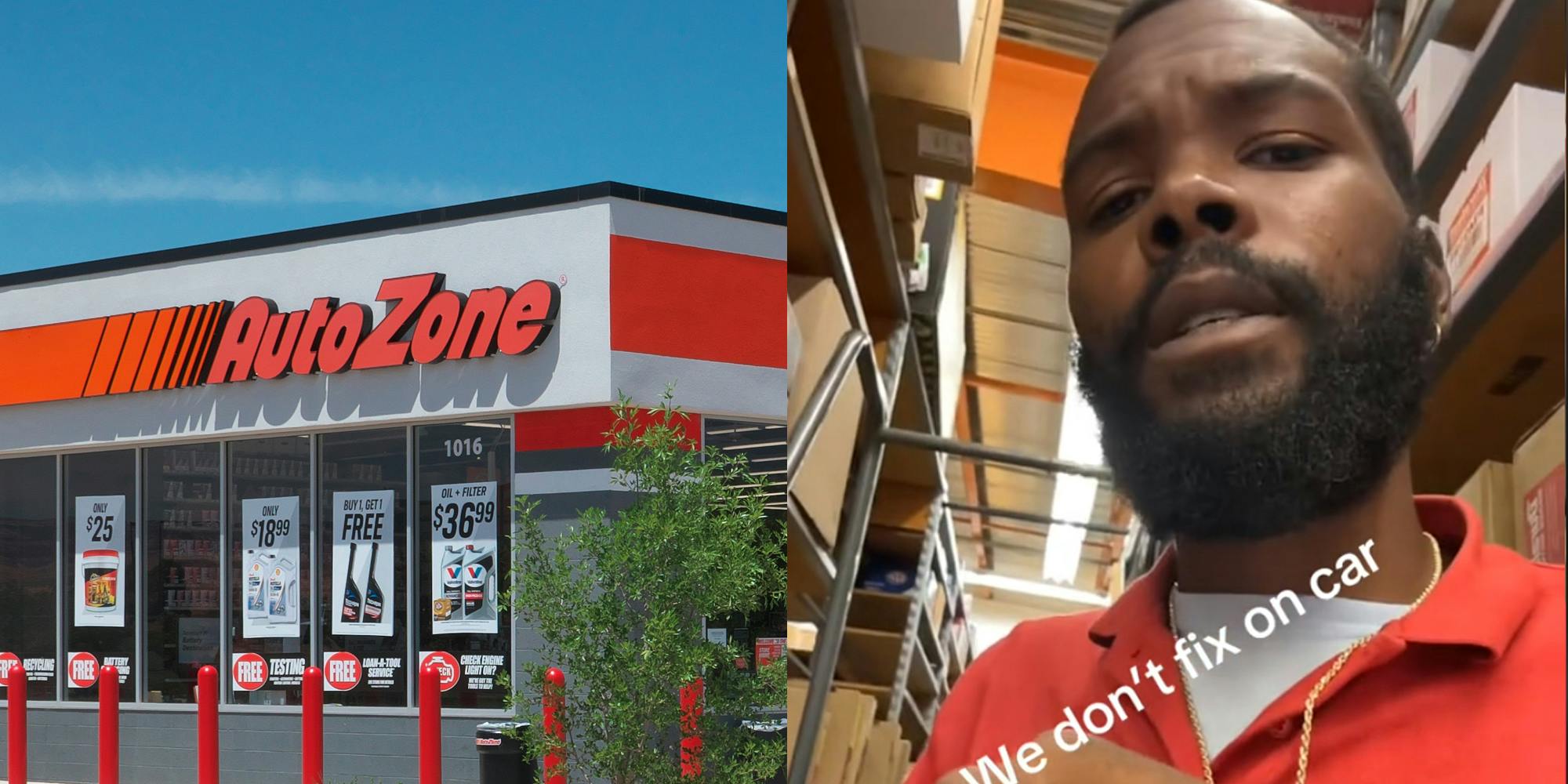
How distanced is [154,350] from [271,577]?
1.46m

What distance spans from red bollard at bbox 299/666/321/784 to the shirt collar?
5004 mm

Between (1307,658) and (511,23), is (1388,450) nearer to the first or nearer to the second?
(1307,658)

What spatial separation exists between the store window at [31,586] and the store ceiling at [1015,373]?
276 inches

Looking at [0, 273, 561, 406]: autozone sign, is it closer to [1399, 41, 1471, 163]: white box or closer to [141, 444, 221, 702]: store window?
[141, 444, 221, 702]: store window

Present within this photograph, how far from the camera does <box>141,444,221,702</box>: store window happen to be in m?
7.21

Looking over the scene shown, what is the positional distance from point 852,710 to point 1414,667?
0.90 metres

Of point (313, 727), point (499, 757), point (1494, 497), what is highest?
point (1494, 497)

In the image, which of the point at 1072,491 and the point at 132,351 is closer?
the point at 1072,491

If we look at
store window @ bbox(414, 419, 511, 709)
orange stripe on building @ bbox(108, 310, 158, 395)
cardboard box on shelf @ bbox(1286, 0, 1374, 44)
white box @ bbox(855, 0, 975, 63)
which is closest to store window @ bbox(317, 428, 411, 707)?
store window @ bbox(414, 419, 511, 709)

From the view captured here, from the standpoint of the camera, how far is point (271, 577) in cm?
707

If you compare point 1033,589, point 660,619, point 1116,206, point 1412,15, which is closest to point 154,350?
point 660,619

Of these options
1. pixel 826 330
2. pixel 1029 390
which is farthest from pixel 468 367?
pixel 1029 390

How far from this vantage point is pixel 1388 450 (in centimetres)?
140

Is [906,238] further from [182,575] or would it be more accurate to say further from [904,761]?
[182,575]
